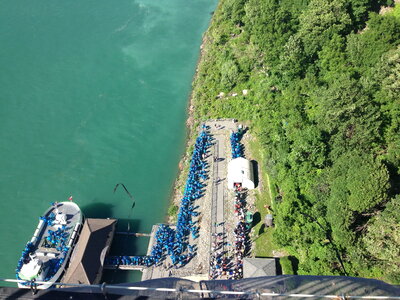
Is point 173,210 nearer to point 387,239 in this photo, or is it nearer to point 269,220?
point 269,220

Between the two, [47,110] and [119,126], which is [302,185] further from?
[47,110]

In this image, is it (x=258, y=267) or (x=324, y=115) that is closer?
(x=258, y=267)

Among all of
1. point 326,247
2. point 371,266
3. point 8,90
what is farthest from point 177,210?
point 8,90

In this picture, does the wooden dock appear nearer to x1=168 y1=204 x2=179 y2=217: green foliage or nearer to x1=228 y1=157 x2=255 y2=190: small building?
x1=168 y1=204 x2=179 y2=217: green foliage

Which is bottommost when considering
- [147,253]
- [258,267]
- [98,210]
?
[258,267]

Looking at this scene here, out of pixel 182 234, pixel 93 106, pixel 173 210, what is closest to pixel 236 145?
pixel 173 210

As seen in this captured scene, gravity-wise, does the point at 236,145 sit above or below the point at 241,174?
above
